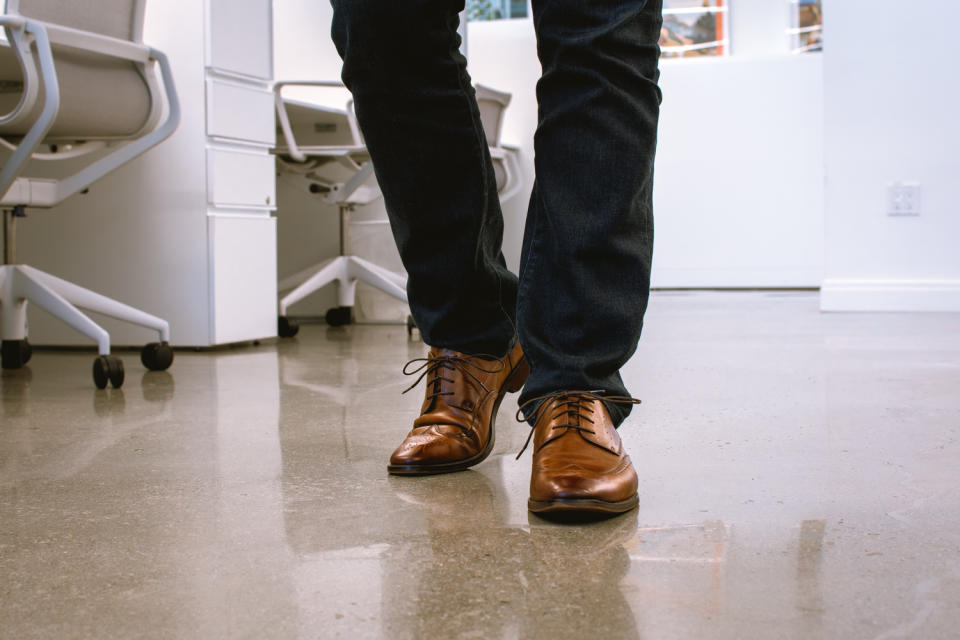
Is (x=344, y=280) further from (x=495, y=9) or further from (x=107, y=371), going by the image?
(x=495, y=9)

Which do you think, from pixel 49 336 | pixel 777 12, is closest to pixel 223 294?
pixel 49 336

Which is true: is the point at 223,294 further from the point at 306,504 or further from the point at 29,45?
the point at 306,504

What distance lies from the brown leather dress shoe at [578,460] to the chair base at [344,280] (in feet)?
7.64

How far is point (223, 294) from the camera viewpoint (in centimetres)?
254

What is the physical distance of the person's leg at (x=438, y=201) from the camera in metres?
0.97

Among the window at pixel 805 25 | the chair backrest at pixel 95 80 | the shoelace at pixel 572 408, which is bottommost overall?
the shoelace at pixel 572 408

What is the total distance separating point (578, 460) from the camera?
85cm

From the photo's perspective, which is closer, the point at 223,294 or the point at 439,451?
the point at 439,451

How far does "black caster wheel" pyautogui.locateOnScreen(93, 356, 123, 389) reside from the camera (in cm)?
181

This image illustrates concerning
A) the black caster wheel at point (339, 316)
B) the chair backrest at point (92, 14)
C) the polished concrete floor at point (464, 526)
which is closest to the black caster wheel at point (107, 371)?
the polished concrete floor at point (464, 526)

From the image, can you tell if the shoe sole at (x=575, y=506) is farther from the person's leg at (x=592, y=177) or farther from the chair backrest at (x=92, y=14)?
the chair backrest at (x=92, y=14)

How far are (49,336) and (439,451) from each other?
1953 millimetres

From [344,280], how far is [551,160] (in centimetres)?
256

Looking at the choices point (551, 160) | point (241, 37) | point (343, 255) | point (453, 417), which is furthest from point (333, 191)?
point (551, 160)
